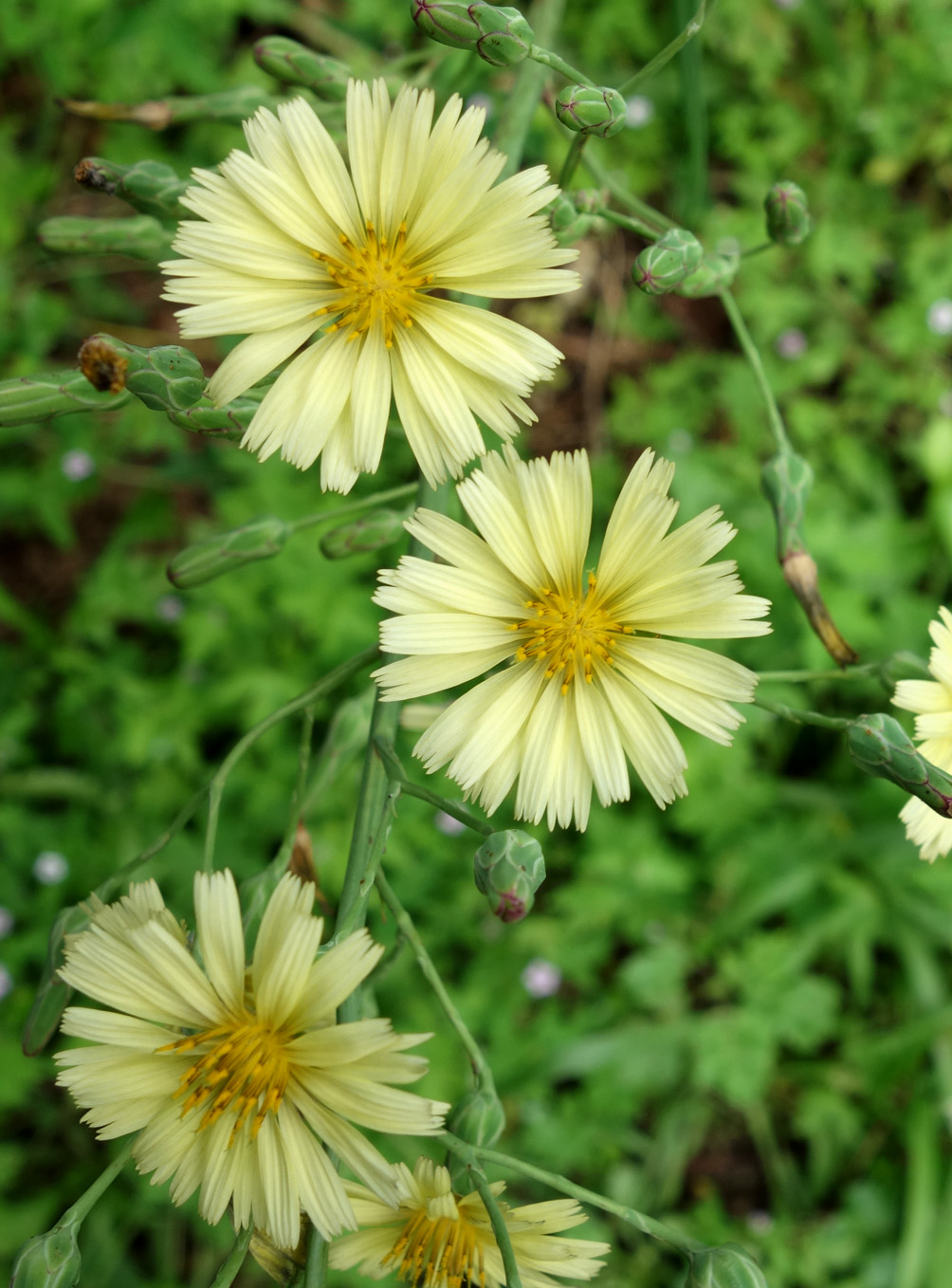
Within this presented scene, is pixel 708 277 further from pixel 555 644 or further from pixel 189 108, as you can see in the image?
pixel 189 108

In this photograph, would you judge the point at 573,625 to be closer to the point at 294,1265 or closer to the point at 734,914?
the point at 294,1265

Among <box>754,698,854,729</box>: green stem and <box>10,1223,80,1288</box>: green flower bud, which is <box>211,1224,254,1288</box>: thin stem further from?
<box>754,698,854,729</box>: green stem

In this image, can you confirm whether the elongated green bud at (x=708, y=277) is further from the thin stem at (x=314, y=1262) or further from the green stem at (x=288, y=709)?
the thin stem at (x=314, y=1262)

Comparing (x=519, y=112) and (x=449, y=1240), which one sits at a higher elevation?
(x=519, y=112)

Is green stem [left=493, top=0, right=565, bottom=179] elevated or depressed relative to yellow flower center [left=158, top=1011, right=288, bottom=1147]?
elevated

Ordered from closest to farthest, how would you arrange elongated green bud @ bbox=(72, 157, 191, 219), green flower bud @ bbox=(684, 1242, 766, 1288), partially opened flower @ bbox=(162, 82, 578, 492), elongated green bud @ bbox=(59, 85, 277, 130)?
partially opened flower @ bbox=(162, 82, 578, 492), green flower bud @ bbox=(684, 1242, 766, 1288), elongated green bud @ bbox=(72, 157, 191, 219), elongated green bud @ bbox=(59, 85, 277, 130)

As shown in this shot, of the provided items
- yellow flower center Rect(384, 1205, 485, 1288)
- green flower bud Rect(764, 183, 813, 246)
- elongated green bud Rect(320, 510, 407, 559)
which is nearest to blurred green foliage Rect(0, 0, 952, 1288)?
green flower bud Rect(764, 183, 813, 246)

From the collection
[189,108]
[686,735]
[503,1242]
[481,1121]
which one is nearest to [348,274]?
[189,108]
